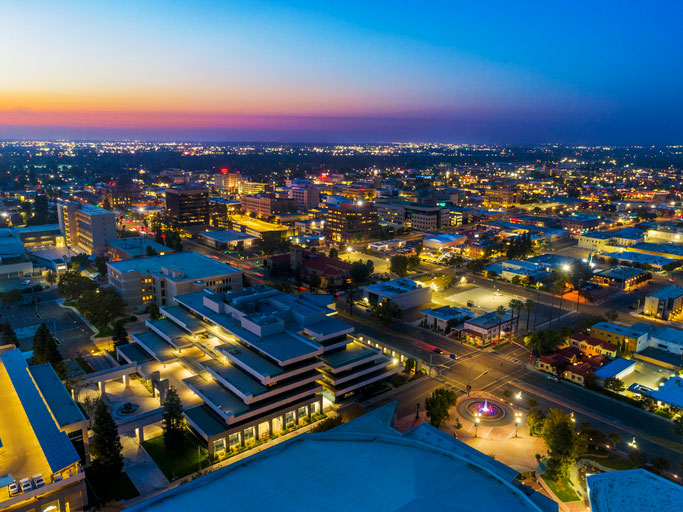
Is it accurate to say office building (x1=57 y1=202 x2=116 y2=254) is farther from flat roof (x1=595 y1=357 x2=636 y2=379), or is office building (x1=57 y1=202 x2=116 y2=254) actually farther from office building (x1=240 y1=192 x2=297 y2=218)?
flat roof (x1=595 y1=357 x2=636 y2=379)

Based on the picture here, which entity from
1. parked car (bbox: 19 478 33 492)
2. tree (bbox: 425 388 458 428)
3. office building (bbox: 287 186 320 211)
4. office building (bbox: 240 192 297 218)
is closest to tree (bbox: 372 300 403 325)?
tree (bbox: 425 388 458 428)

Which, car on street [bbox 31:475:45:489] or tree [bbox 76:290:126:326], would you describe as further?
tree [bbox 76:290:126:326]

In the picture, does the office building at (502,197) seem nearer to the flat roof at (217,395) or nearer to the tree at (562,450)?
the tree at (562,450)

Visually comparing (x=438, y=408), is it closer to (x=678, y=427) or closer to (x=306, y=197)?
(x=678, y=427)

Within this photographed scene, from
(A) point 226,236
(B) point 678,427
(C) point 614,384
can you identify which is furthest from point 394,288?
(A) point 226,236

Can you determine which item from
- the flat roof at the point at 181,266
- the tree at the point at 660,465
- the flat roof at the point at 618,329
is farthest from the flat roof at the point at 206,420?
the flat roof at the point at 618,329
